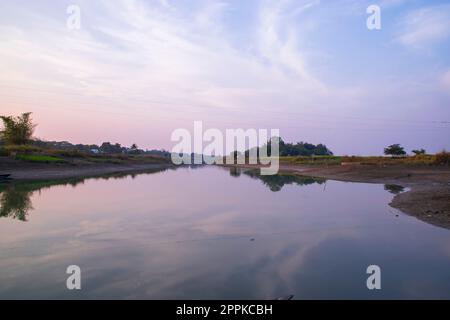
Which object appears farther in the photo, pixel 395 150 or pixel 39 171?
pixel 395 150

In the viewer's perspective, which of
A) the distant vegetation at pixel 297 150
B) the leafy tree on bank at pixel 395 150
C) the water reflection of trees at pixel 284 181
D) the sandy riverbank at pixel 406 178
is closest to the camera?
the sandy riverbank at pixel 406 178

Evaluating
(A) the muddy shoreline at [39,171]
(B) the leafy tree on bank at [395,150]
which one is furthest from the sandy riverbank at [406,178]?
(B) the leafy tree on bank at [395,150]

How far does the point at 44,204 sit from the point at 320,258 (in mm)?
14004

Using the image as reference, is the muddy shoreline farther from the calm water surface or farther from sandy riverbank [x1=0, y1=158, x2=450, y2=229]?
the calm water surface

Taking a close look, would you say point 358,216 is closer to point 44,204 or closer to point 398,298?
point 398,298

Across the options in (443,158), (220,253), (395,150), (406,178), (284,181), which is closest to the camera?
(220,253)

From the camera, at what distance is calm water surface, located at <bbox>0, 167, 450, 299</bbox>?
250 inches

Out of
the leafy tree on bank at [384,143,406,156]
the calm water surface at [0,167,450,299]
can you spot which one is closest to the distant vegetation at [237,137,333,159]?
the leafy tree on bank at [384,143,406,156]

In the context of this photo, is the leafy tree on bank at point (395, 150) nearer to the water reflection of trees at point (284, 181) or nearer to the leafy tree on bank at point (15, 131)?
the water reflection of trees at point (284, 181)

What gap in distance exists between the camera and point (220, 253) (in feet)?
28.1

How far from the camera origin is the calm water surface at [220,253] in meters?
6.35

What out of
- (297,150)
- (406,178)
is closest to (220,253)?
(406,178)

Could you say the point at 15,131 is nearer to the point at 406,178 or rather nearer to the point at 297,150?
the point at 406,178
